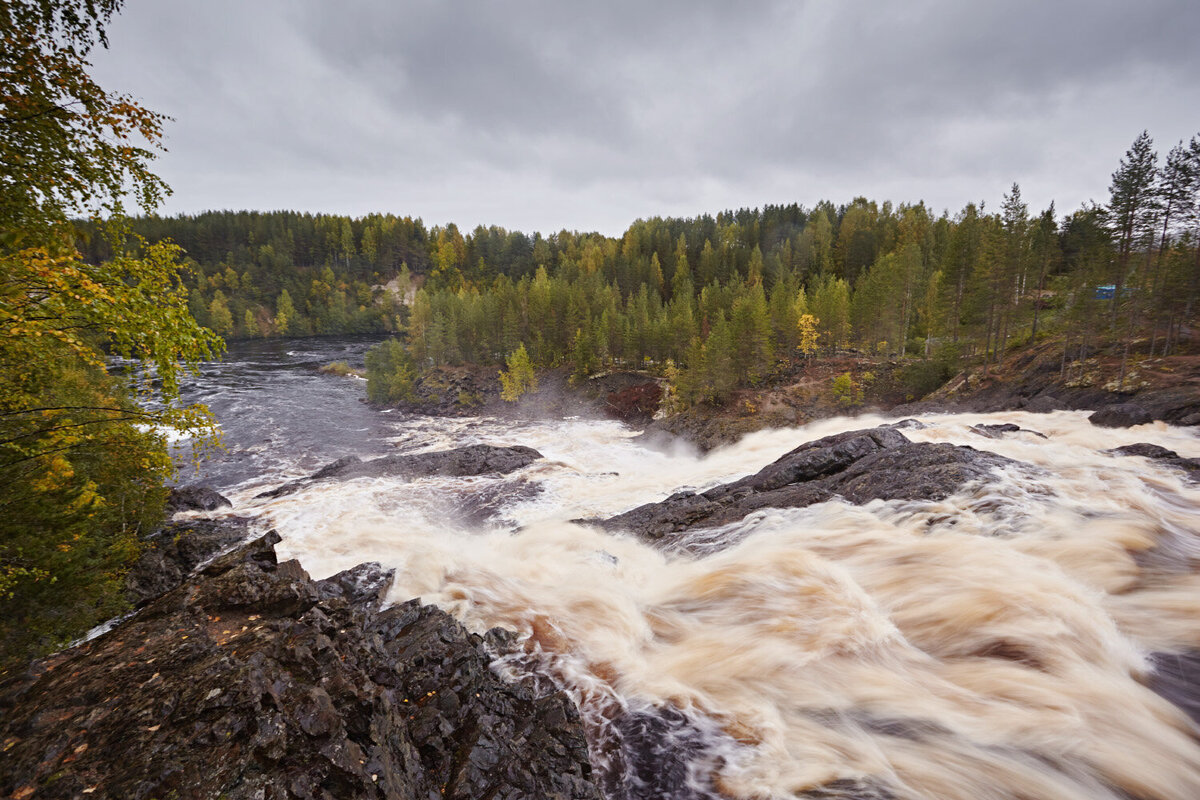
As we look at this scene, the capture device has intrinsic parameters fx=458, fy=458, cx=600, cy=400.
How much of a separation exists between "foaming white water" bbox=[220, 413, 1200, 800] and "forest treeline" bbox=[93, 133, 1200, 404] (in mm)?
8708

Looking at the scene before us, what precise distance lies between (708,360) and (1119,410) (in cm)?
2797

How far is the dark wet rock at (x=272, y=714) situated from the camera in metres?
4.55

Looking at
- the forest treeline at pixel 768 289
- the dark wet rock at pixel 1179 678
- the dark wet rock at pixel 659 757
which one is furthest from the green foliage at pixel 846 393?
the dark wet rock at pixel 659 757

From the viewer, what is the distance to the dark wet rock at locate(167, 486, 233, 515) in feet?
70.3

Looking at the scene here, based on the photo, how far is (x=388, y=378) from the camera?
56312 millimetres

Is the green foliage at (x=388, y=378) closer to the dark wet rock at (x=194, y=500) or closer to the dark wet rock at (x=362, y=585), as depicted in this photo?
the dark wet rock at (x=194, y=500)

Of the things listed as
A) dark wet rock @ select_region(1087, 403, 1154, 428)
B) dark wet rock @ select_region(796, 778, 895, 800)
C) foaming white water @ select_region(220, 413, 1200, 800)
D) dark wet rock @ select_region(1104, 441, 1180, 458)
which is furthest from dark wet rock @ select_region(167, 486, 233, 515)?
dark wet rock @ select_region(1087, 403, 1154, 428)

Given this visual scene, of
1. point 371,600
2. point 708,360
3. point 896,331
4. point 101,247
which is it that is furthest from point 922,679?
point 101,247

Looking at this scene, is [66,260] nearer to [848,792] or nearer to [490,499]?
[848,792]

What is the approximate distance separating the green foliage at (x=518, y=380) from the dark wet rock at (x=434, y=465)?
985 inches

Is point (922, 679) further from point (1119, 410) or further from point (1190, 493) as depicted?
point (1119, 410)

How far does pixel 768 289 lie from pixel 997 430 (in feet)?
202

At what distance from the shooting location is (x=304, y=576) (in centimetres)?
984

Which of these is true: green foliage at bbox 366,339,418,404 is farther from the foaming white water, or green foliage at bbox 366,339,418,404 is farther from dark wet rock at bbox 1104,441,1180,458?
dark wet rock at bbox 1104,441,1180,458
